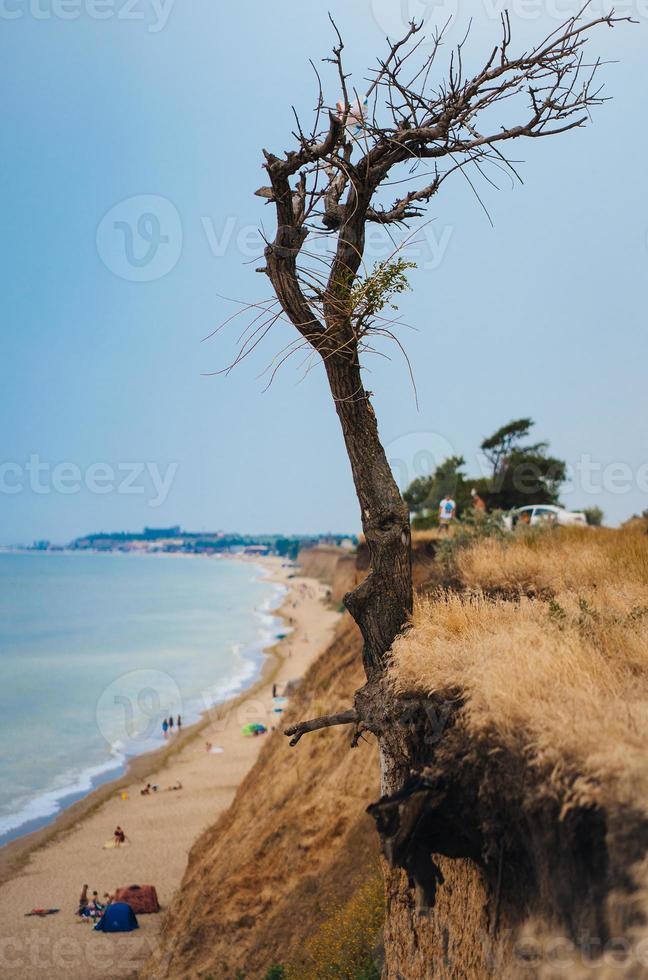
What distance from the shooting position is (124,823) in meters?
30.5

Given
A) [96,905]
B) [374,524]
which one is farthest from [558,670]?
[96,905]

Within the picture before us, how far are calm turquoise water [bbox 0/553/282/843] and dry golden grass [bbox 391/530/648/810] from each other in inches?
1087

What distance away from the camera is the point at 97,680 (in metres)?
63.4

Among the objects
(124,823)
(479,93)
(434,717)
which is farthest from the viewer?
(124,823)

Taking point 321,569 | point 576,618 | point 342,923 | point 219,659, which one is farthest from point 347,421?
point 321,569

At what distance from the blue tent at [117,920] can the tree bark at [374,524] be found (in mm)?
16581

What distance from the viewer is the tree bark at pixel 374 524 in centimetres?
785

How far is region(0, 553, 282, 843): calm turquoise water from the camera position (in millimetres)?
38656

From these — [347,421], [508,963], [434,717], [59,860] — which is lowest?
[59,860]

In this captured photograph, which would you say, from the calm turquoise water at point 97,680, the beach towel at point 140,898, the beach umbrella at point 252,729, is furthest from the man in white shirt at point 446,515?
the beach umbrella at point 252,729

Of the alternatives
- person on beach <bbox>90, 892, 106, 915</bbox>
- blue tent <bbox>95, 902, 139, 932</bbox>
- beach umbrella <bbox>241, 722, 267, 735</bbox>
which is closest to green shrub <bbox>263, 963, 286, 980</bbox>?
blue tent <bbox>95, 902, 139, 932</bbox>

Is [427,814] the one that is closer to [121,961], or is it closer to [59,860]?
[121,961]

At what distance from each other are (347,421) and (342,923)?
27.3 ft

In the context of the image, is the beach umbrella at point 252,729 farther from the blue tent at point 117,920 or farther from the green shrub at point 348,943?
the green shrub at point 348,943
